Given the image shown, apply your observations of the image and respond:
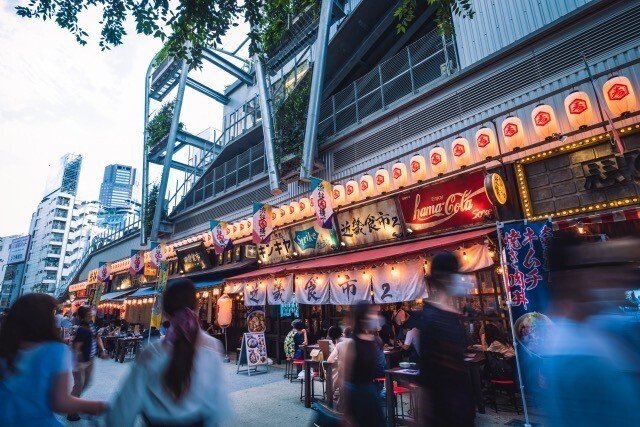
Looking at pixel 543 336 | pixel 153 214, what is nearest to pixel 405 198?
pixel 543 336

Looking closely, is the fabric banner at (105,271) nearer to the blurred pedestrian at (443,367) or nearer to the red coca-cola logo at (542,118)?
the red coca-cola logo at (542,118)

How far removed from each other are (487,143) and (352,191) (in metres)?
4.76

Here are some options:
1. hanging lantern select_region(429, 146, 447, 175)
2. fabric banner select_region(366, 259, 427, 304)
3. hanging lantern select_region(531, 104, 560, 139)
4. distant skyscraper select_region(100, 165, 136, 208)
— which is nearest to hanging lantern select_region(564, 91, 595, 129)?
hanging lantern select_region(531, 104, 560, 139)

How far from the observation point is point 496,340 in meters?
8.28

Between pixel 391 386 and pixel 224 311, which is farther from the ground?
pixel 224 311

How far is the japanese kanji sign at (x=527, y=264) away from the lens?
6.71 metres

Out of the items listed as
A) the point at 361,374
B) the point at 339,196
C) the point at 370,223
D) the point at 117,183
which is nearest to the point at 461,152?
the point at 370,223

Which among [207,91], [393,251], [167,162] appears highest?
[207,91]

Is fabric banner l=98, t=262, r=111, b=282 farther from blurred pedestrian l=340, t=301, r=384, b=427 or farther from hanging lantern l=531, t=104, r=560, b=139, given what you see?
hanging lantern l=531, t=104, r=560, b=139

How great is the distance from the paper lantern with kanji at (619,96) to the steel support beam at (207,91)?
2581 cm

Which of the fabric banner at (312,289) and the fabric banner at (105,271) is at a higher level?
the fabric banner at (105,271)

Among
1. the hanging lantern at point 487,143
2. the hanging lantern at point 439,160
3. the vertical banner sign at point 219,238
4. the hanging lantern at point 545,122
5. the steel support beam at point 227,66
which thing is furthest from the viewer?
the steel support beam at point 227,66

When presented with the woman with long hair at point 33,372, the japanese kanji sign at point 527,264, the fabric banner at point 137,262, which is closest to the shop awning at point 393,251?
the japanese kanji sign at point 527,264

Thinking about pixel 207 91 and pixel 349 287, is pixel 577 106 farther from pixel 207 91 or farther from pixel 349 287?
pixel 207 91
